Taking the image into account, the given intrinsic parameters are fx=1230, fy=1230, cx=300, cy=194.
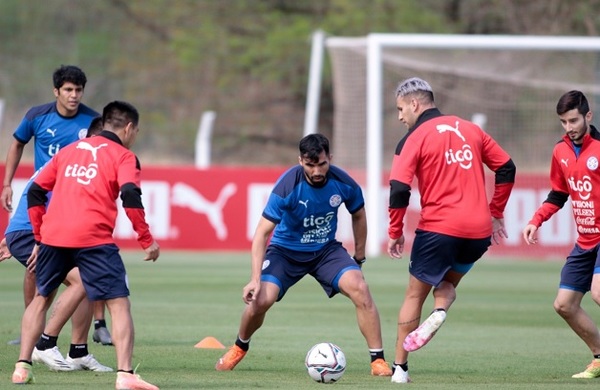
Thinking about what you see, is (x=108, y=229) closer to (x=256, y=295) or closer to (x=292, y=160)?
(x=256, y=295)

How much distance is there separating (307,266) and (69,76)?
2.78 meters

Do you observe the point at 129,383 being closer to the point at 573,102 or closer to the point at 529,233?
the point at 529,233

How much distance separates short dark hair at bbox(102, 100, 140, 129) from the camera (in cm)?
883

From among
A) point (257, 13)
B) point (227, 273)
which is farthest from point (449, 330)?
point (257, 13)

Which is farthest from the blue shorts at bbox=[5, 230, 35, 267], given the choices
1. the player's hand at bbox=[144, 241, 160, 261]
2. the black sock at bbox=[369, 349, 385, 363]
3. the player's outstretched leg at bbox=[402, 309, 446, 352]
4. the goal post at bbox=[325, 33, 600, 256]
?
the goal post at bbox=[325, 33, 600, 256]

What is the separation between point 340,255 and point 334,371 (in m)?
1.22

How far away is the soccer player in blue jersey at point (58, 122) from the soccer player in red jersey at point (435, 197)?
125 inches

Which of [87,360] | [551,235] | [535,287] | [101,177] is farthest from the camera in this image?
[551,235]

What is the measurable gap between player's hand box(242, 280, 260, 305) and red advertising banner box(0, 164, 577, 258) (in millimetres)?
16105

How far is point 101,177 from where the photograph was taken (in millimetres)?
8625

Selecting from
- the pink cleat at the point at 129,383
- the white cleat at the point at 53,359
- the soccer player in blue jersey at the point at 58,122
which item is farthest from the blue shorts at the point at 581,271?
the soccer player in blue jersey at the point at 58,122

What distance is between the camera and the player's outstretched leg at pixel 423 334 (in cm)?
901

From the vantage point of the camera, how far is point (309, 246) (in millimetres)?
10219

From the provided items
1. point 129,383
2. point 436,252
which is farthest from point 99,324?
point 436,252
